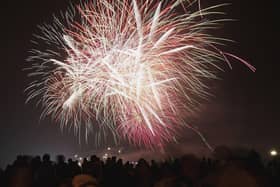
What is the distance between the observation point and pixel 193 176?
7902 millimetres

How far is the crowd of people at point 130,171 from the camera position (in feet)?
22.7

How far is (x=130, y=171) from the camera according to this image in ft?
30.5

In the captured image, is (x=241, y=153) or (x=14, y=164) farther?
(x=14, y=164)

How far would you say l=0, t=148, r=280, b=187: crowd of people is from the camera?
693 cm

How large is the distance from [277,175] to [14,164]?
205 inches

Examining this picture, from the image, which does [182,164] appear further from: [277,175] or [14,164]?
[14,164]

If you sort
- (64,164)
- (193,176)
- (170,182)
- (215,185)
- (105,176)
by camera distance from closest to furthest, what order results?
(170,182) → (215,185) → (193,176) → (105,176) → (64,164)

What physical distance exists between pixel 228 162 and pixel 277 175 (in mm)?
1663

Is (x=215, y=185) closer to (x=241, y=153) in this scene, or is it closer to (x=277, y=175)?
(x=241, y=153)

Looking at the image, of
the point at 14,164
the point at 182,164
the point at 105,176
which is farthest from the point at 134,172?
the point at 14,164

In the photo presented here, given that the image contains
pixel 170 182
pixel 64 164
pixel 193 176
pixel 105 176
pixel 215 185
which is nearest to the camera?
pixel 170 182

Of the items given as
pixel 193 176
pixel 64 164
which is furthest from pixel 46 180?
pixel 193 176

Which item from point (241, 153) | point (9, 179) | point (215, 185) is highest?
point (9, 179)

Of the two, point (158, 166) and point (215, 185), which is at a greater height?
point (158, 166)
